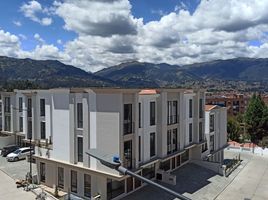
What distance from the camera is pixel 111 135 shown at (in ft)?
72.9

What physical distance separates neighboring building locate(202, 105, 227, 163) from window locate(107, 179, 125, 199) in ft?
51.4

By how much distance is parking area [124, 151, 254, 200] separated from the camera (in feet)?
83.5

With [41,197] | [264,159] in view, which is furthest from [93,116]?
[264,159]

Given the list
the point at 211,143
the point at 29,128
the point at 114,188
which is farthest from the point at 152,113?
the point at 29,128

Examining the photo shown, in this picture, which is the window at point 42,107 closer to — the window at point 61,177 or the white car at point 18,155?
the white car at point 18,155

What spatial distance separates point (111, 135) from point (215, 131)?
70.5 ft

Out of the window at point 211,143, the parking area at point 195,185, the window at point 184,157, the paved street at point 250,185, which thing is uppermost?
the window at point 211,143

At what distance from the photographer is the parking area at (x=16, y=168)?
32.0 metres

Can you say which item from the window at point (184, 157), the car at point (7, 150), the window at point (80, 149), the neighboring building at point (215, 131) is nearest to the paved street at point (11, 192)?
the window at point (80, 149)

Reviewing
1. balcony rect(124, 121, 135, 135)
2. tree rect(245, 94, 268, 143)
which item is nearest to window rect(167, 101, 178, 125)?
balcony rect(124, 121, 135, 135)

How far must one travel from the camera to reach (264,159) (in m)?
45.3

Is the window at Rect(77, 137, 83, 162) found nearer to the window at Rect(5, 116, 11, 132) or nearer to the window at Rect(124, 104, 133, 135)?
the window at Rect(124, 104, 133, 135)

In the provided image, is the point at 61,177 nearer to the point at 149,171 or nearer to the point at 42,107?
the point at 149,171

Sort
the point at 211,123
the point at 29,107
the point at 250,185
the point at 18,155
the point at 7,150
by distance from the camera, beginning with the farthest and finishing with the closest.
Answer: the point at 7,150, the point at 29,107, the point at 211,123, the point at 18,155, the point at 250,185
